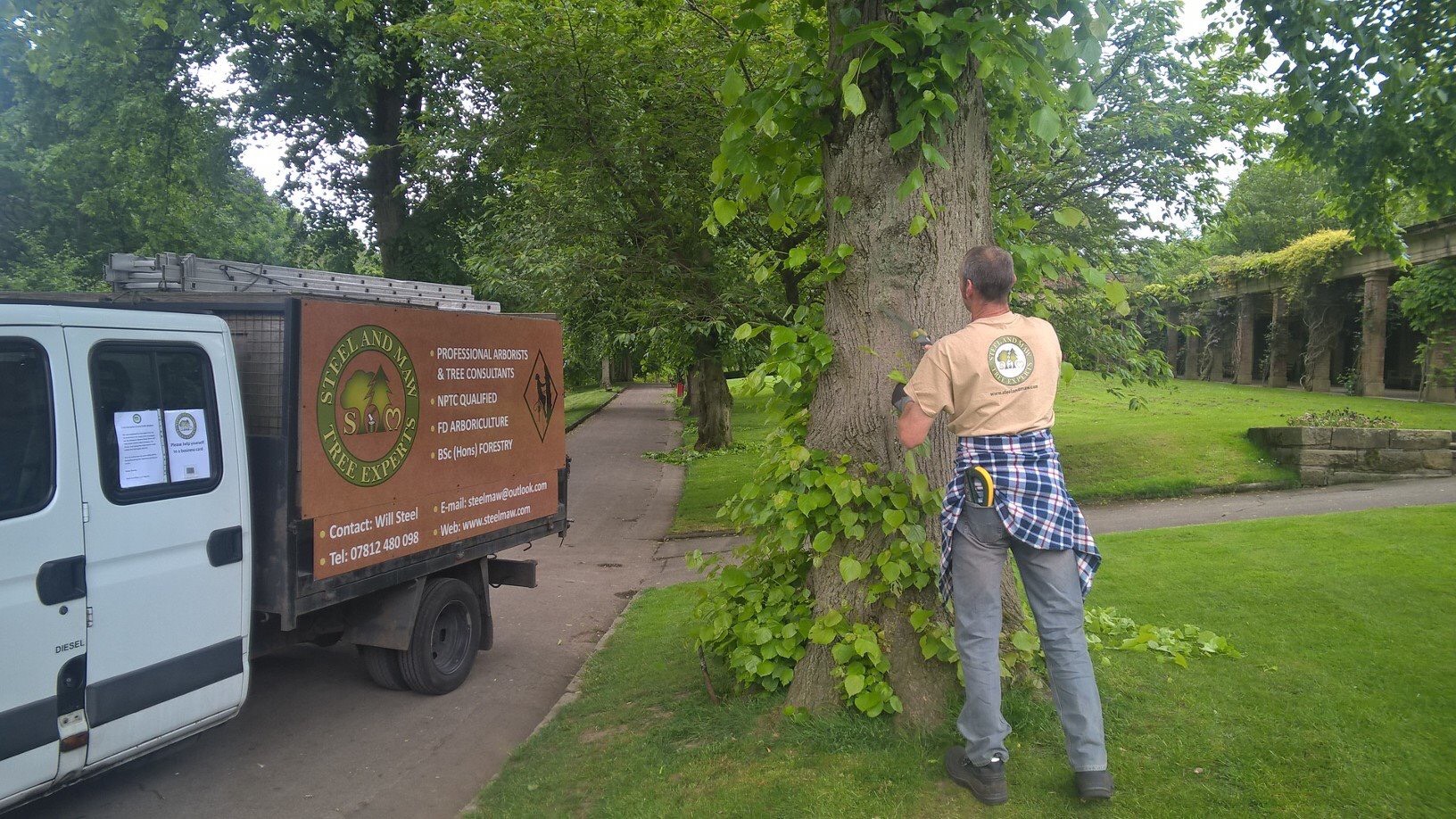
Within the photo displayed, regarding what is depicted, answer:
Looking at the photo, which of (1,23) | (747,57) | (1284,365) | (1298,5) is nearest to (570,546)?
(747,57)

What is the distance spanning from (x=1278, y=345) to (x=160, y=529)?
3170 cm

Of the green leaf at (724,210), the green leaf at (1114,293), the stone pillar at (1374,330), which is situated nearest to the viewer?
the green leaf at (1114,293)

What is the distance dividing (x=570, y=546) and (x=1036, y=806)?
30.8ft

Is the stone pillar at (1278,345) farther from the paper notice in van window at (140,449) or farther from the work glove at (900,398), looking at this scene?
the paper notice in van window at (140,449)

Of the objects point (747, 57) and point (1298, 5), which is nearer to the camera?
point (1298, 5)

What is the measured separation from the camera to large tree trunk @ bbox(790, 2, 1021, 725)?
167 inches

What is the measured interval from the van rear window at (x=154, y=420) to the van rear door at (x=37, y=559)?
0.59 ft

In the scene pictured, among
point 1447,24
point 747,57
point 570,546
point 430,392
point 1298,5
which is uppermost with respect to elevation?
point 747,57

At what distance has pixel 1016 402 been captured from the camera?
11.5 feet

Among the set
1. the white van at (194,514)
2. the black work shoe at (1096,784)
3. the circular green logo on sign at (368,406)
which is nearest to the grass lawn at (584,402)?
the white van at (194,514)

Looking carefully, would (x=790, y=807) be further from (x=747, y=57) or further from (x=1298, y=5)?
(x=747, y=57)

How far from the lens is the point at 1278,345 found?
2919 centimetres

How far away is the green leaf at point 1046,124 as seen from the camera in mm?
3709

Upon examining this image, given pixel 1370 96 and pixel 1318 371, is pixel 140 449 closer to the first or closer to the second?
pixel 1370 96
